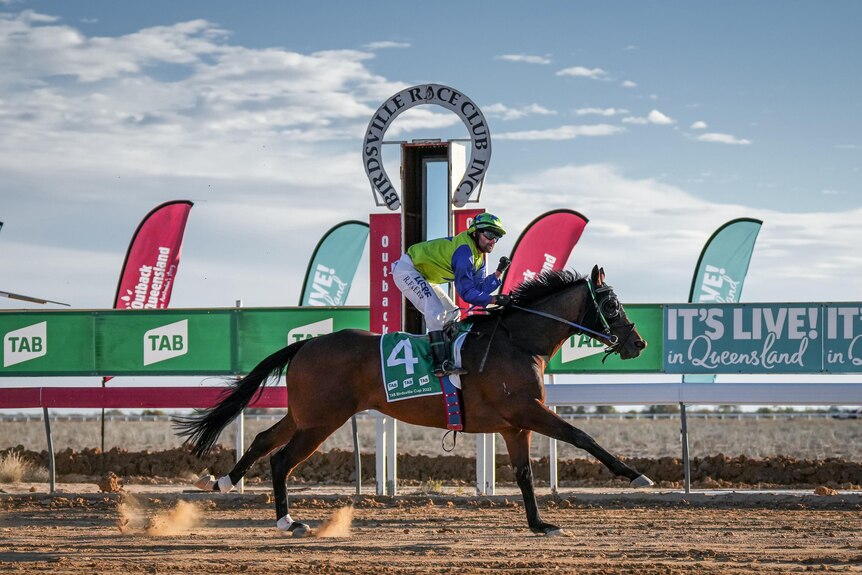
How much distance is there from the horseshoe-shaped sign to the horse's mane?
9.48 ft

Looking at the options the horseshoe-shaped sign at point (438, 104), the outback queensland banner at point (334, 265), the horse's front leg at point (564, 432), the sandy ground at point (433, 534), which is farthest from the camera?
the outback queensland banner at point (334, 265)

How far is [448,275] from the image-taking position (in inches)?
385

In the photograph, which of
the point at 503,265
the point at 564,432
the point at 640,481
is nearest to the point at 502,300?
the point at 503,265

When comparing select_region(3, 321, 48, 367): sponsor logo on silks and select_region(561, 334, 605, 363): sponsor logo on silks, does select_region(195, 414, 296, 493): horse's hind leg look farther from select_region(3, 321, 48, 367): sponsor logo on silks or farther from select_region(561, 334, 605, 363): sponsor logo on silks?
select_region(3, 321, 48, 367): sponsor logo on silks

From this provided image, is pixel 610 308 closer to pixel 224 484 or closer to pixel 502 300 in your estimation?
pixel 502 300

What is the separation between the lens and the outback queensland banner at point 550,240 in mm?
15031

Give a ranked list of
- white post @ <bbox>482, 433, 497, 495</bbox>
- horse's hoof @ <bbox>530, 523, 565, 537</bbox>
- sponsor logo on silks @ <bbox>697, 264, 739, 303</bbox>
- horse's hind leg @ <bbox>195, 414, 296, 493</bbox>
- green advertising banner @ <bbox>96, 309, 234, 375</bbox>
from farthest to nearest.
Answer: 1. sponsor logo on silks @ <bbox>697, 264, 739, 303</bbox>
2. green advertising banner @ <bbox>96, 309, 234, 375</bbox>
3. white post @ <bbox>482, 433, 497, 495</bbox>
4. horse's hind leg @ <bbox>195, 414, 296, 493</bbox>
5. horse's hoof @ <bbox>530, 523, 565, 537</bbox>

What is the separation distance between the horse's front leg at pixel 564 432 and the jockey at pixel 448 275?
61 cm

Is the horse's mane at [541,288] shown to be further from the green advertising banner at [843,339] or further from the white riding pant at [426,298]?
the green advertising banner at [843,339]

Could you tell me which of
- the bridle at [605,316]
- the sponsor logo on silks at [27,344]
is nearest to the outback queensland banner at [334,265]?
the sponsor logo on silks at [27,344]

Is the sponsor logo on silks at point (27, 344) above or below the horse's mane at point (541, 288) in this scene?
below

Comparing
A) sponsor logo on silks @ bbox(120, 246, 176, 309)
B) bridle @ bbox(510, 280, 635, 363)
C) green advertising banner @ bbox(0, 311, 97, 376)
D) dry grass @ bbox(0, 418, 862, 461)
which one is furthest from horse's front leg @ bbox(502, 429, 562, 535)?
dry grass @ bbox(0, 418, 862, 461)

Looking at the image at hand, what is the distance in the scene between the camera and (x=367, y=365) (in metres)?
9.52

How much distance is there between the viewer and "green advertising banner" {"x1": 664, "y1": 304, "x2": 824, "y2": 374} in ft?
43.1
